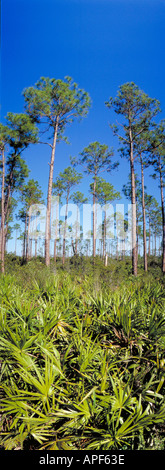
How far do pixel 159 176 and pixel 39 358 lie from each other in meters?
25.1

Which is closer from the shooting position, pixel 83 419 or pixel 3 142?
pixel 83 419

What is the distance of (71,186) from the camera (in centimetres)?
3331

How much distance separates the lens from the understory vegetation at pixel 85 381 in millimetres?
2598

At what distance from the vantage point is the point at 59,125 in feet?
65.3

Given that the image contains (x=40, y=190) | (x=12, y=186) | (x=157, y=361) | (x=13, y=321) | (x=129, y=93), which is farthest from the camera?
(x=40, y=190)

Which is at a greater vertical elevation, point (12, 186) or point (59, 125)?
point (59, 125)

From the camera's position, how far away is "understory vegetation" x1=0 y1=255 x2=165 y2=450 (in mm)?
2598

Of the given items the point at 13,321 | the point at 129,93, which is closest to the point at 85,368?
the point at 13,321

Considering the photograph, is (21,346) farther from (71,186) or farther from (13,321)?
(71,186)

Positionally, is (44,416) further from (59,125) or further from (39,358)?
(59,125)

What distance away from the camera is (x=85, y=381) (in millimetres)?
3051

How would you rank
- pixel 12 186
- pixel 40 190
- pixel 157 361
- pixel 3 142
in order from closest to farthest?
pixel 157 361
pixel 3 142
pixel 12 186
pixel 40 190
